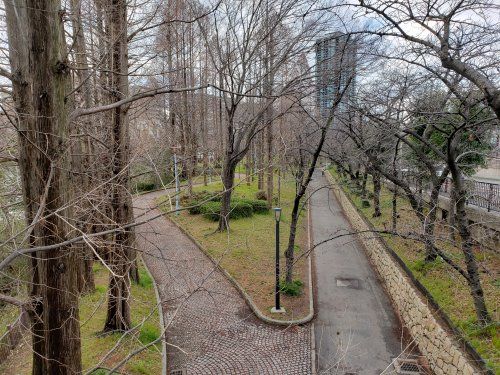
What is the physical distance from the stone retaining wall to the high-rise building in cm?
422

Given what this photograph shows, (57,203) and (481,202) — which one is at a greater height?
(57,203)

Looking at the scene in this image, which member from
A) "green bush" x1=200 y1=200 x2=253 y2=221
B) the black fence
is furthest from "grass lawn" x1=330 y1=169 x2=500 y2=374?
"green bush" x1=200 y1=200 x2=253 y2=221

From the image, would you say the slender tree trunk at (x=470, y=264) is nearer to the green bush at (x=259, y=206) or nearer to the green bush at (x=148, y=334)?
the green bush at (x=148, y=334)

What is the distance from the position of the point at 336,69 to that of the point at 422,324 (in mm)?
6954

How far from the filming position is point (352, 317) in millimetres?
9602

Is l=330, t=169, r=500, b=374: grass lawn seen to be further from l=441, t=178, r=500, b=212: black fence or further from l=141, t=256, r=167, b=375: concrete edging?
l=141, t=256, r=167, b=375: concrete edging

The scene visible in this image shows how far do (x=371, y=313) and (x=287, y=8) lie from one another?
1120cm

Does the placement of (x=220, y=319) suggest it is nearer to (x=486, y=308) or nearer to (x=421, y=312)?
(x=421, y=312)

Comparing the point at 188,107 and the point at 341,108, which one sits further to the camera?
the point at 188,107

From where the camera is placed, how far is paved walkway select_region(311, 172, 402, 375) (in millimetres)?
7625

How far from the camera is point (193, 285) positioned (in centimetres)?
1118

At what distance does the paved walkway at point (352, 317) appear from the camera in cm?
762

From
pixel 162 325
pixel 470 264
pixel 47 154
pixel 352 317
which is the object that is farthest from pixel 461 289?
pixel 47 154

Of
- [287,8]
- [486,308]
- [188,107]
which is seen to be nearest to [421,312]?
[486,308]
